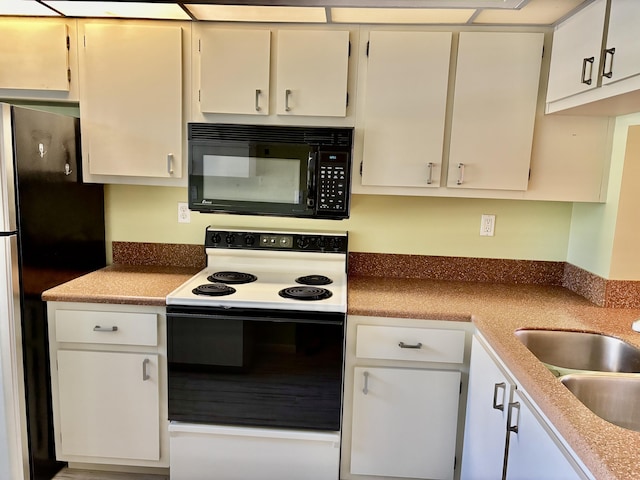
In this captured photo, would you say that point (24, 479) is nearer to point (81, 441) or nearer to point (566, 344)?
point (81, 441)

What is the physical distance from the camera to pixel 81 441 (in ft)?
6.32

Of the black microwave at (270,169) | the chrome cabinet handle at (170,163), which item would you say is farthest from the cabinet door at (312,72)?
the chrome cabinet handle at (170,163)

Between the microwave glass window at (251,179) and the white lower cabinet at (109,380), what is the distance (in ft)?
1.98

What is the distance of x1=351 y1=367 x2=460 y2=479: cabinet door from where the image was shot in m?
1.82

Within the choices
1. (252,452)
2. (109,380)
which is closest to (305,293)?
(252,452)

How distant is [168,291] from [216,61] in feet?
3.47

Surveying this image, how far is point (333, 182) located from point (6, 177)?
129cm

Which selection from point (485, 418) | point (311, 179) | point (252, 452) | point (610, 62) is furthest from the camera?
point (311, 179)

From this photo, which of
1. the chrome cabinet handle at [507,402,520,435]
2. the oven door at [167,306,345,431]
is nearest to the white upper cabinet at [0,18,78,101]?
the oven door at [167,306,345,431]

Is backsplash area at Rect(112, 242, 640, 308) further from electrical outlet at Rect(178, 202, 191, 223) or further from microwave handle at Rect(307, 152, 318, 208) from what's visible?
microwave handle at Rect(307, 152, 318, 208)

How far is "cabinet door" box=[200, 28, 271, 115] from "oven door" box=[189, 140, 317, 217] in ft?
0.61

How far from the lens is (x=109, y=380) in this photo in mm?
1878

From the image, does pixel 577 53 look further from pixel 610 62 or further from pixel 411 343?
pixel 411 343

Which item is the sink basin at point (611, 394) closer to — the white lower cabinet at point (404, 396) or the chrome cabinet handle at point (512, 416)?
the chrome cabinet handle at point (512, 416)
